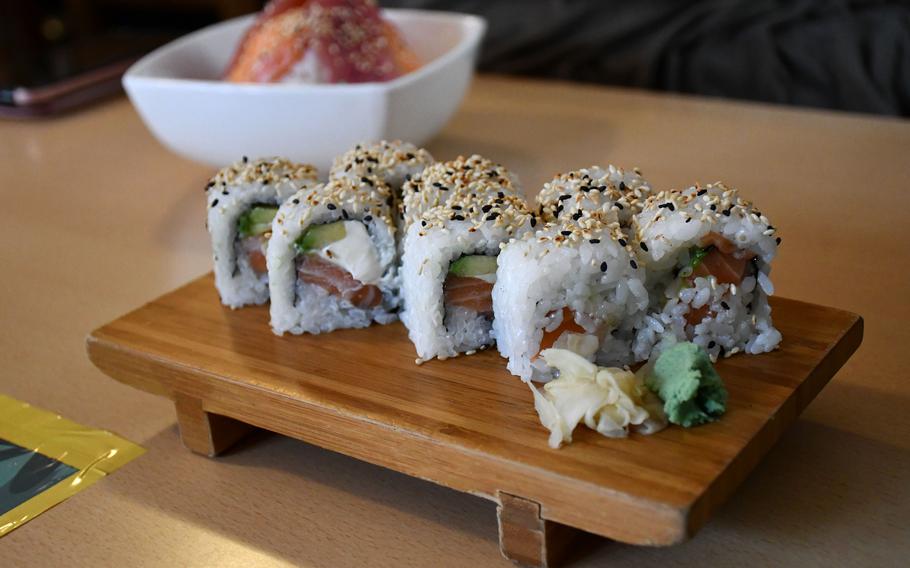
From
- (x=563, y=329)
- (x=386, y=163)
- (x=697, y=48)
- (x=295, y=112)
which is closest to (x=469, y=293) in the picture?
(x=563, y=329)

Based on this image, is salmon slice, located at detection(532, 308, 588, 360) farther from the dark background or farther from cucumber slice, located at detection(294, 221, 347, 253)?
the dark background

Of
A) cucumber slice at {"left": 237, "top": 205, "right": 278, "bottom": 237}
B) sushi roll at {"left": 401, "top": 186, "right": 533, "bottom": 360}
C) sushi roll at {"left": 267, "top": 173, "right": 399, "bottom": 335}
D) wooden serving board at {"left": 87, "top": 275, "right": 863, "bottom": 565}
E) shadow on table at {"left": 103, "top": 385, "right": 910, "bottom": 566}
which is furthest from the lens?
cucumber slice at {"left": 237, "top": 205, "right": 278, "bottom": 237}

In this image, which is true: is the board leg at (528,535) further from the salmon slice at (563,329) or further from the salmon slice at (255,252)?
the salmon slice at (255,252)

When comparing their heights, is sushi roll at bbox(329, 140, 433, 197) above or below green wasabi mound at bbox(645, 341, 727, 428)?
above

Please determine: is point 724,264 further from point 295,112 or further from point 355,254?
point 295,112

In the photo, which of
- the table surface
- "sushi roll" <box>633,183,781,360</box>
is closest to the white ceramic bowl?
the table surface

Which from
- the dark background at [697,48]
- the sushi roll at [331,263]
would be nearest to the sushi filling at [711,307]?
the sushi roll at [331,263]

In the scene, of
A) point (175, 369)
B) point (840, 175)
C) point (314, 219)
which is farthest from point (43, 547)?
point (840, 175)

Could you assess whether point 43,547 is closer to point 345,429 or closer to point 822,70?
point 345,429

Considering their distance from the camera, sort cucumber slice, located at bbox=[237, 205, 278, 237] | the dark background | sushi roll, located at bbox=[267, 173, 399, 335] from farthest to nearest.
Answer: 1. the dark background
2. cucumber slice, located at bbox=[237, 205, 278, 237]
3. sushi roll, located at bbox=[267, 173, 399, 335]

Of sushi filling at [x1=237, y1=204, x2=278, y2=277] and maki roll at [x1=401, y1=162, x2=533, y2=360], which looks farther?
sushi filling at [x1=237, y1=204, x2=278, y2=277]
